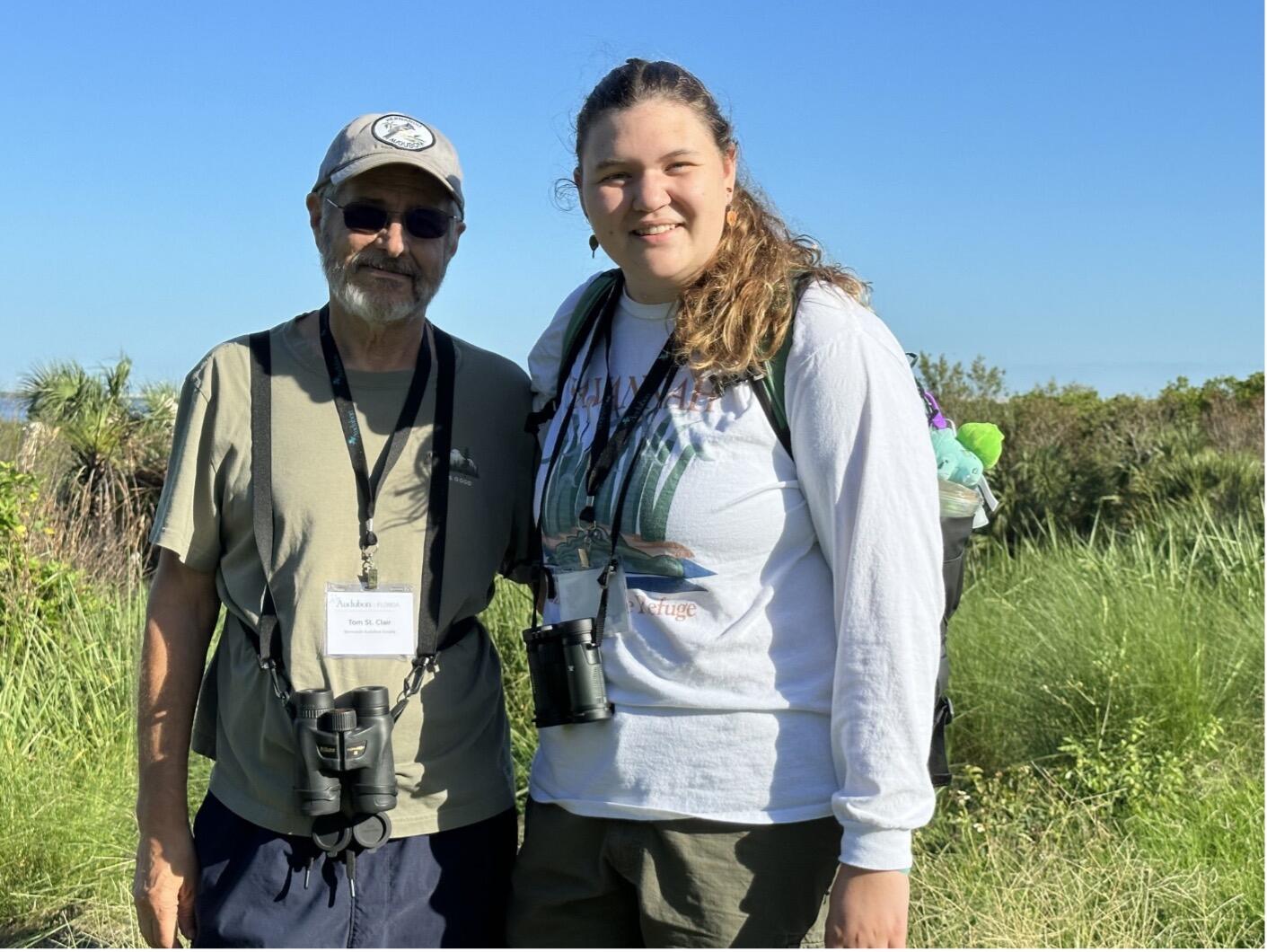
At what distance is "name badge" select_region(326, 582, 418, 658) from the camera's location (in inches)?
108

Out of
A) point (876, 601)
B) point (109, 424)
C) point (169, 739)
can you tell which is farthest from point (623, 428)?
point (109, 424)

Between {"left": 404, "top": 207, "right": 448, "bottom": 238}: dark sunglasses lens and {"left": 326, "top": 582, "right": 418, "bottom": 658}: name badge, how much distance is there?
0.83m

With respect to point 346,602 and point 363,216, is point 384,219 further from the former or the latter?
point 346,602

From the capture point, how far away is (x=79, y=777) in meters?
6.01

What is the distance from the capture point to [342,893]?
2.75m

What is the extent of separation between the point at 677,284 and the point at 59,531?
700cm

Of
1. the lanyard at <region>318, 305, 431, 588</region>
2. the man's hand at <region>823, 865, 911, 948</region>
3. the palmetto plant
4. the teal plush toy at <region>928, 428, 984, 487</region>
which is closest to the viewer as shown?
the man's hand at <region>823, 865, 911, 948</region>

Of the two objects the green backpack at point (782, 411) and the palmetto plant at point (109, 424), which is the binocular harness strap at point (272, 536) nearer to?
the green backpack at point (782, 411)

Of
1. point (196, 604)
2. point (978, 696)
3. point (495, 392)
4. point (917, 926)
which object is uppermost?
point (495, 392)

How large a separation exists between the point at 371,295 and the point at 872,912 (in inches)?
Result: 65.5

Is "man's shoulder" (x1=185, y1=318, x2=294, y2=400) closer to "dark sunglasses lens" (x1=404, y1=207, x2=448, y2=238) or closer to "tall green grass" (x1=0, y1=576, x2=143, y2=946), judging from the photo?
"dark sunglasses lens" (x1=404, y1=207, x2=448, y2=238)

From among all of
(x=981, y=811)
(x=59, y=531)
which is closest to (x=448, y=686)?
(x=981, y=811)

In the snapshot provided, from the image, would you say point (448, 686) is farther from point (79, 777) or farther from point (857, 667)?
point (79, 777)

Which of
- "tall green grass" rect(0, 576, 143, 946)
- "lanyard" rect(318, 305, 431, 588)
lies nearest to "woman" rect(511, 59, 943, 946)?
"lanyard" rect(318, 305, 431, 588)
